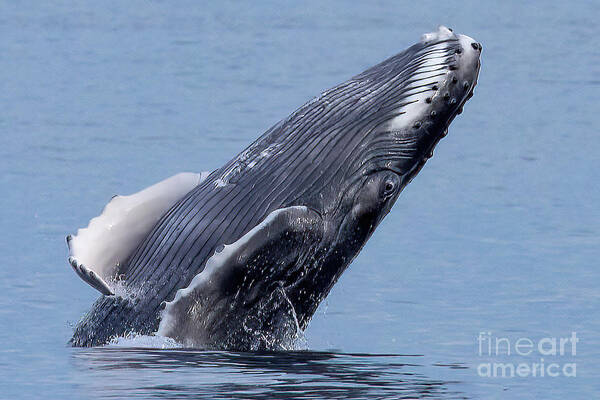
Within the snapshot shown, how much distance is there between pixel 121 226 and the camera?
1258 cm

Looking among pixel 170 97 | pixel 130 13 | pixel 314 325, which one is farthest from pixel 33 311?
Result: pixel 130 13

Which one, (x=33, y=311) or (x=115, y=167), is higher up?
(x=115, y=167)

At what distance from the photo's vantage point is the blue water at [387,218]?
11.8 m

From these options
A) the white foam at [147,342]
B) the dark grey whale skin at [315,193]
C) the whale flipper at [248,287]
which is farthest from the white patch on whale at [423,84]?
the white foam at [147,342]

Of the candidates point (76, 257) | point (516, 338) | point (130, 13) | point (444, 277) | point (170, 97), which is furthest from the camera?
point (130, 13)

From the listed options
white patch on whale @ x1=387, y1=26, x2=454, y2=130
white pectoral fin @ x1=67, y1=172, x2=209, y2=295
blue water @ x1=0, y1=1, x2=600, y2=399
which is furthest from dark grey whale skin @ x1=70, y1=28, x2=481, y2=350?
blue water @ x1=0, y1=1, x2=600, y2=399

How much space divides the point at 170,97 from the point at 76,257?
15.3m

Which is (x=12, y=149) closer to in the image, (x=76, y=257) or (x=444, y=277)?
(x=444, y=277)

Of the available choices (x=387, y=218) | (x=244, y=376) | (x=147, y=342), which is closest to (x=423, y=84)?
(x=244, y=376)

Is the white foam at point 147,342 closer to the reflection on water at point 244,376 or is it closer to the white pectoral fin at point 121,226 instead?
the reflection on water at point 244,376

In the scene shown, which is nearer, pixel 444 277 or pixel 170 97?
pixel 444 277

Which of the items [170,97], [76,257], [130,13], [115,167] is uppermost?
[130,13]

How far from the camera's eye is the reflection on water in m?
10.7

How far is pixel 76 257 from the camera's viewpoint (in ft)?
38.9
